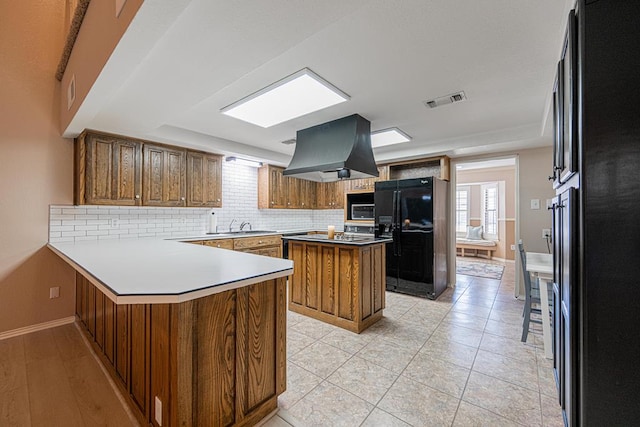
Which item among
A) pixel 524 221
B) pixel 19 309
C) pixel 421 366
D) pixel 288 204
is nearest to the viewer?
pixel 421 366

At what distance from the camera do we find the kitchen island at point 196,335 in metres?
1.24

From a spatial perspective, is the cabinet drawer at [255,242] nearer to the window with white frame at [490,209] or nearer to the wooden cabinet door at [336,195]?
the wooden cabinet door at [336,195]

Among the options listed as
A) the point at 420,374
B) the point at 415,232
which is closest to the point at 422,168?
the point at 415,232

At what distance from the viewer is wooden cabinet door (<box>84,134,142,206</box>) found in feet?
10.0

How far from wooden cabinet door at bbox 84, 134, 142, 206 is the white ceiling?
0.85 feet

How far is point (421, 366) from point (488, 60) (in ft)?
7.99

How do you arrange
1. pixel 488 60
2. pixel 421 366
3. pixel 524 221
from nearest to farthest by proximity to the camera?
1. pixel 488 60
2. pixel 421 366
3. pixel 524 221

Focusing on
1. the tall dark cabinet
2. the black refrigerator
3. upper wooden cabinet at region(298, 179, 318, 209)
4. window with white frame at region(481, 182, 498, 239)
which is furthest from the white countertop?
window with white frame at region(481, 182, 498, 239)

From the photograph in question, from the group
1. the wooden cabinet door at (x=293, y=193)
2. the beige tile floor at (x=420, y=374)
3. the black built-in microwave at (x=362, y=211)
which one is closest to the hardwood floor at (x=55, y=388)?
the beige tile floor at (x=420, y=374)

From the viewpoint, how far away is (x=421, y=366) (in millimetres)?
2201

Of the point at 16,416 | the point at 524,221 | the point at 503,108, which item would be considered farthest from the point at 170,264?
the point at 524,221

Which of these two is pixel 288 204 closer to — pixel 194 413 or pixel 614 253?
pixel 194 413

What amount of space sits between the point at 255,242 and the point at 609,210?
411 centimetres

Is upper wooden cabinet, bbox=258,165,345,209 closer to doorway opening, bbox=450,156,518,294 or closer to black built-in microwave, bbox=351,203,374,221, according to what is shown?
black built-in microwave, bbox=351,203,374,221
